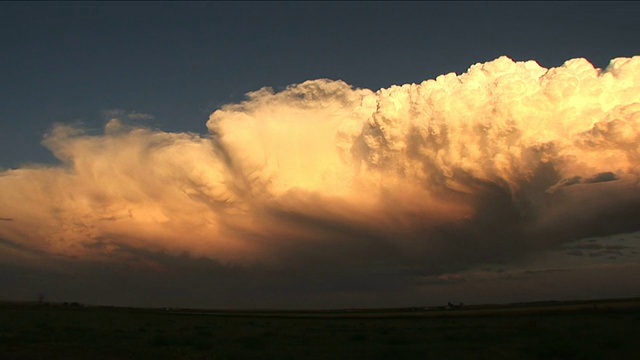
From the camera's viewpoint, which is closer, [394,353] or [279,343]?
[394,353]

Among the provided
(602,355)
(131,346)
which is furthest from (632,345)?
(131,346)

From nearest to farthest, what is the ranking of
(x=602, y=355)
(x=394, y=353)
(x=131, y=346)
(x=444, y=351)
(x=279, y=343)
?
(x=602, y=355), (x=394, y=353), (x=444, y=351), (x=131, y=346), (x=279, y=343)

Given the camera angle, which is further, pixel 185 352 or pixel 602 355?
pixel 185 352

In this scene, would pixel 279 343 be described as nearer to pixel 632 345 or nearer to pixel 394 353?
pixel 394 353

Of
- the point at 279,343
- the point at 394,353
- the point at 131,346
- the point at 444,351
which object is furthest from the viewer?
the point at 279,343

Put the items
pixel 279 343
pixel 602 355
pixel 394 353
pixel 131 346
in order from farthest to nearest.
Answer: pixel 279 343
pixel 131 346
pixel 394 353
pixel 602 355

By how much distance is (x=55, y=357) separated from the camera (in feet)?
126

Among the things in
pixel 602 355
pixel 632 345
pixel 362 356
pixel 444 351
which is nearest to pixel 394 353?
pixel 362 356

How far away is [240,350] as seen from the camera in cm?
4459

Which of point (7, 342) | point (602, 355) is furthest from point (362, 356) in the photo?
point (7, 342)

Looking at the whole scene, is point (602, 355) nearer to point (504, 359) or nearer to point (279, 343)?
point (504, 359)

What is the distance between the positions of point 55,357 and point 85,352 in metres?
3.47

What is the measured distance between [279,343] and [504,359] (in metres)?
22.3

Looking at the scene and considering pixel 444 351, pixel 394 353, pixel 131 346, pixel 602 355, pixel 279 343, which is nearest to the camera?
pixel 602 355
